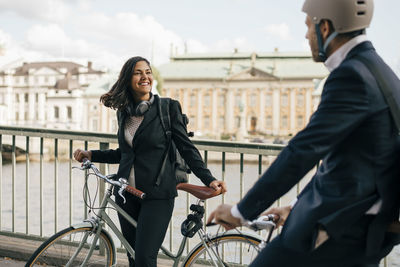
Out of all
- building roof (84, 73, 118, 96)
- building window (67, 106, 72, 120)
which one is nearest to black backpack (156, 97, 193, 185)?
building roof (84, 73, 118, 96)

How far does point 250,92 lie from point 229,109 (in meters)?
3.32

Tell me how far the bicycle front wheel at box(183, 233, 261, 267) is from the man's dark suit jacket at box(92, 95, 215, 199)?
308 millimetres

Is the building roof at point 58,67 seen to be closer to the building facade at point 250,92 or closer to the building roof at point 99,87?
the building roof at point 99,87

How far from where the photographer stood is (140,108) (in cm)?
229

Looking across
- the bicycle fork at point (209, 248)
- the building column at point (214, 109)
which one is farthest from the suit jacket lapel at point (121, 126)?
the building column at point (214, 109)

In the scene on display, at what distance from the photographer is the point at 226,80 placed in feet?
204

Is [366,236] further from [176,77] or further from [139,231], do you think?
[176,77]

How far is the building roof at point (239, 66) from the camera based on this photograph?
61812 millimetres

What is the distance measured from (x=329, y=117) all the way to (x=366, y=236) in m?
0.29

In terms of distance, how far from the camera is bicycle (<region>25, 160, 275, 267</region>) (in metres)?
1.99

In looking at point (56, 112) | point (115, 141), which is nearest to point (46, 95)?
point (56, 112)

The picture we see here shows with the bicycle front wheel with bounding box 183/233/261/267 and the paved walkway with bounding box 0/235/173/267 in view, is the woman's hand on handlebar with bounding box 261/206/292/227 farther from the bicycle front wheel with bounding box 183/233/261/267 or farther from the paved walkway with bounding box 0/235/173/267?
the paved walkway with bounding box 0/235/173/267

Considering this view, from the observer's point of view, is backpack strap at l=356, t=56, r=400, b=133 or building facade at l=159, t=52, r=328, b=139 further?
building facade at l=159, t=52, r=328, b=139

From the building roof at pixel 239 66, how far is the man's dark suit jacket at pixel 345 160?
2381 inches
